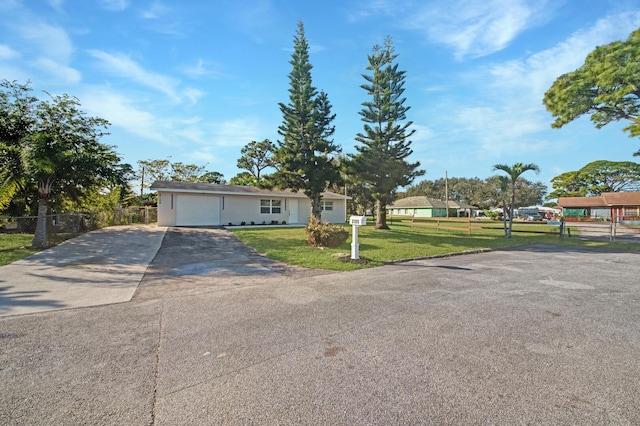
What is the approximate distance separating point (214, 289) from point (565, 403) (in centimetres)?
518

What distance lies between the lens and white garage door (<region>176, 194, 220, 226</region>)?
18306 millimetres

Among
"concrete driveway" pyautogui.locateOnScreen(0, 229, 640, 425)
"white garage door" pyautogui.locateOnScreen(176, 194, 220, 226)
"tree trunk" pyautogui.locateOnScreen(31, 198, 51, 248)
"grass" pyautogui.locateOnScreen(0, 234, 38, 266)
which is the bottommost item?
"concrete driveway" pyautogui.locateOnScreen(0, 229, 640, 425)

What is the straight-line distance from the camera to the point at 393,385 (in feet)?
7.97

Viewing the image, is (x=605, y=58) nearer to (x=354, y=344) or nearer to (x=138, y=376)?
(x=354, y=344)

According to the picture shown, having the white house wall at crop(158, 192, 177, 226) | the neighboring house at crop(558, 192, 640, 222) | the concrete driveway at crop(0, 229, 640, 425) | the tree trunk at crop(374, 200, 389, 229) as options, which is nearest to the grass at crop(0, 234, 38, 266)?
the concrete driveway at crop(0, 229, 640, 425)

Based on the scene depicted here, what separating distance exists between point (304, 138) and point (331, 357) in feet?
47.6

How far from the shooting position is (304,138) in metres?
16.3

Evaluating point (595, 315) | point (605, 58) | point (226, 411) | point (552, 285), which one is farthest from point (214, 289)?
point (605, 58)

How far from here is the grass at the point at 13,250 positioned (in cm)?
812

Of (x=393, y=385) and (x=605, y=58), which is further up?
(x=605, y=58)

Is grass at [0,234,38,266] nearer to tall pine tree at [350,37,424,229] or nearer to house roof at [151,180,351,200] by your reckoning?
house roof at [151,180,351,200]

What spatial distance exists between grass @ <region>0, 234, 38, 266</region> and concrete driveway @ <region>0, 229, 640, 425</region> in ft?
19.2

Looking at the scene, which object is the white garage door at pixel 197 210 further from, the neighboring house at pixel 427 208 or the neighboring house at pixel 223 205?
the neighboring house at pixel 427 208

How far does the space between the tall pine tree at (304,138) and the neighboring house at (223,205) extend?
5099mm
